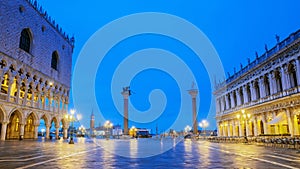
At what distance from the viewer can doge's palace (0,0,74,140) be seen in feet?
95.1

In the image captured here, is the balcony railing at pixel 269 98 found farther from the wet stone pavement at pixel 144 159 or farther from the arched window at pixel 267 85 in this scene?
the wet stone pavement at pixel 144 159

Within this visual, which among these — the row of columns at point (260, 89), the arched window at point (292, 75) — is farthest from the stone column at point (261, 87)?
the arched window at point (292, 75)

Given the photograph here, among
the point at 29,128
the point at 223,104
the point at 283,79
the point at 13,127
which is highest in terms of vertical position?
the point at 283,79

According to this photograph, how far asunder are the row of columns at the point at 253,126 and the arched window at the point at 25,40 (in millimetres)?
32956

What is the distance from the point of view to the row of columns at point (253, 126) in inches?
1032

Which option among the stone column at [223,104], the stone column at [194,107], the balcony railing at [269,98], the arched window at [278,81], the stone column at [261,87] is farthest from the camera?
the stone column at [194,107]

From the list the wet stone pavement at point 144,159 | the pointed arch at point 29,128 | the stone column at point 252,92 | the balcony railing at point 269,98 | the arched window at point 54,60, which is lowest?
the wet stone pavement at point 144,159

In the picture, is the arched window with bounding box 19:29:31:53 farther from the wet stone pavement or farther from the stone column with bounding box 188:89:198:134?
the stone column with bounding box 188:89:198:134

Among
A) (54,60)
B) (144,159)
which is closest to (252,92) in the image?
(144,159)

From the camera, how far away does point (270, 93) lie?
31.3m

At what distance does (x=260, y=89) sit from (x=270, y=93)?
2475mm

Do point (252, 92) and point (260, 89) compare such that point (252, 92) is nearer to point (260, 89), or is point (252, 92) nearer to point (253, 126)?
point (260, 89)

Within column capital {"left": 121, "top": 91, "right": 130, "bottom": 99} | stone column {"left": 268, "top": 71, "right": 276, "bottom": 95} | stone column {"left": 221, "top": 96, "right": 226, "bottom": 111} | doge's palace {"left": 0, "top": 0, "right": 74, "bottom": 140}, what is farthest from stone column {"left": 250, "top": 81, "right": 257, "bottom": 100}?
column capital {"left": 121, "top": 91, "right": 130, "bottom": 99}

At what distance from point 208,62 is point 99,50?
25.2 feet
